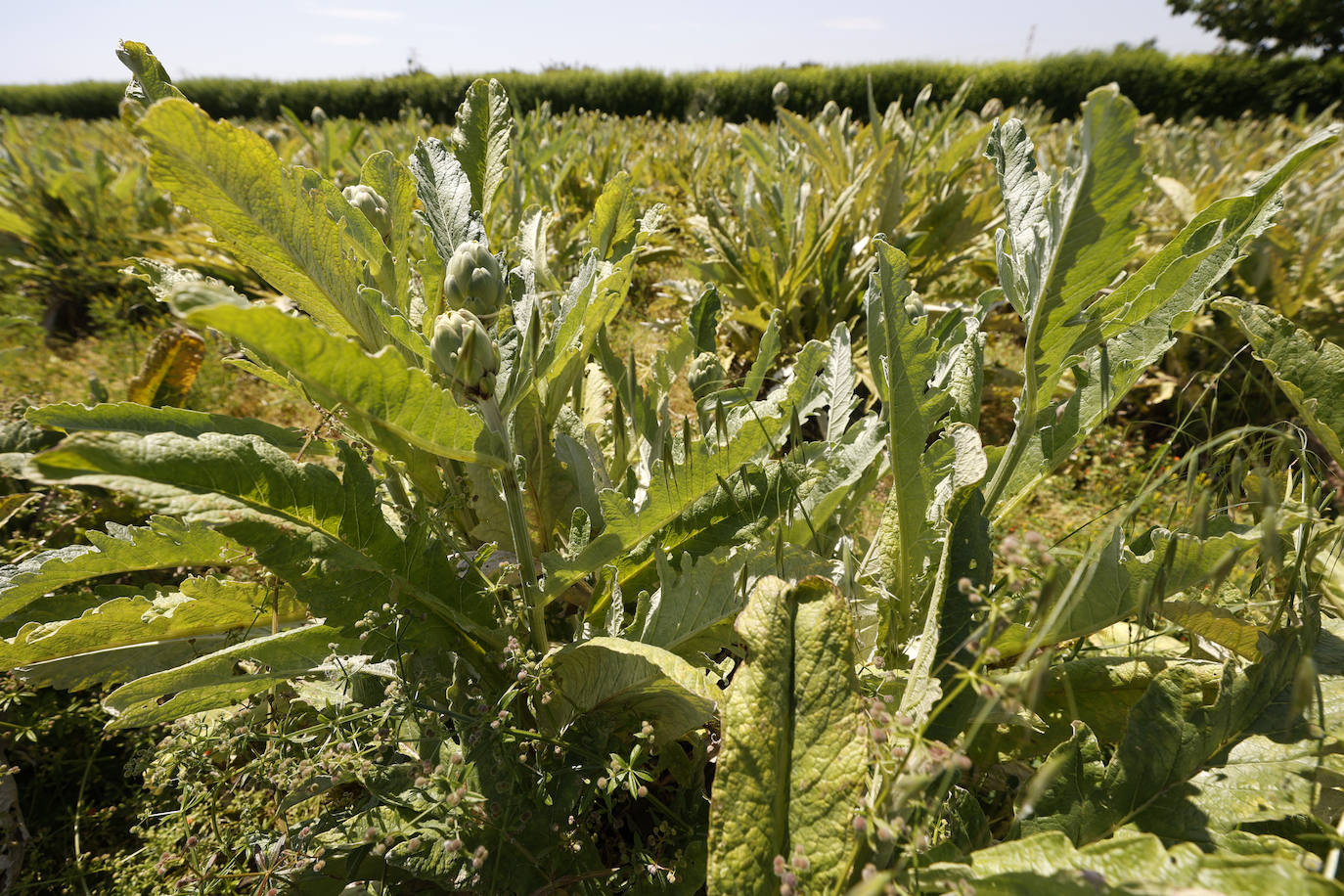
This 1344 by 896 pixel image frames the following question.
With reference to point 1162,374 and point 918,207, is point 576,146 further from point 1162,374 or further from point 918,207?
point 1162,374

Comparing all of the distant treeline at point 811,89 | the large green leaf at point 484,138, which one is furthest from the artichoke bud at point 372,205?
the distant treeline at point 811,89

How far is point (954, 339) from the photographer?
130 cm

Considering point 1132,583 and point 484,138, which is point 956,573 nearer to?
point 1132,583

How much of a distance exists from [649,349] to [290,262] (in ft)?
10.3

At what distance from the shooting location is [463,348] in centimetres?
81

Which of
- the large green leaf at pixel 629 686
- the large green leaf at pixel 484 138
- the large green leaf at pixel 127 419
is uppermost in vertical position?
the large green leaf at pixel 484 138

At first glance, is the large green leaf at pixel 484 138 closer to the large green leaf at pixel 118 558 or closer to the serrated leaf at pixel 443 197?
the serrated leaf at pixel 443 197

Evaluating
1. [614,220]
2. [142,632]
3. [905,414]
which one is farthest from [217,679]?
[905,414]

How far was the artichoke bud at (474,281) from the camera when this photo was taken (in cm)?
93

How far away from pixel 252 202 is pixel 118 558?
568mm

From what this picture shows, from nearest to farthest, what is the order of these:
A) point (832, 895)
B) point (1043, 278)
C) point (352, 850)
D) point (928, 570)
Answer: point (832, 895) < point (1043, 278) < point (352, 850) < point (928, 570)

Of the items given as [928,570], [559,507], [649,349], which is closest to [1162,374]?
[649,349]

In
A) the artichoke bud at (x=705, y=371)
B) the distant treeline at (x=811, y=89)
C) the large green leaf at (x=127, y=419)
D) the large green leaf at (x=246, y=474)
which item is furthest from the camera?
the distant treeline at (x=811, y=89)

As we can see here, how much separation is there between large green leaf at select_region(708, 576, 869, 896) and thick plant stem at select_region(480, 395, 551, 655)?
0.37 metres
